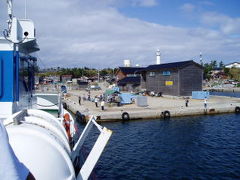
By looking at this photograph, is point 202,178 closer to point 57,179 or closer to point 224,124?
point 57,179

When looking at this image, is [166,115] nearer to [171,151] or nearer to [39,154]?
[171,151]

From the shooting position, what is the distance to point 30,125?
17.3 feet

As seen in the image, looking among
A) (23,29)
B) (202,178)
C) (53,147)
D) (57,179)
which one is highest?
(23,29)

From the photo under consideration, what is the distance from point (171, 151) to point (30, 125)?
637 inches

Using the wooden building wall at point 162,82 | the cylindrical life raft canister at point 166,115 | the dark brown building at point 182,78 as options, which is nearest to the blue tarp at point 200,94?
the dark brown building at point 182,78

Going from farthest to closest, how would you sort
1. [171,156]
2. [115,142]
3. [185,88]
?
[185,88]
[115,142]
[171,156]

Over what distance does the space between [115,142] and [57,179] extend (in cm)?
1824

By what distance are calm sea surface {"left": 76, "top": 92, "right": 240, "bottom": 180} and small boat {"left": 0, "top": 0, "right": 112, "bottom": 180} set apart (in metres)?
5.56

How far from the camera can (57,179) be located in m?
4.39

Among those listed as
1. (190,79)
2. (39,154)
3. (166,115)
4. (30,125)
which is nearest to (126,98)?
(166,115)

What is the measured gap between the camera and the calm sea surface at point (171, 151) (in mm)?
15539

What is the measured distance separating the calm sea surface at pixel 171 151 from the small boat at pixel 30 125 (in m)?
5.56

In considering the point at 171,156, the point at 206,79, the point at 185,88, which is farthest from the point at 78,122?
the point at 206,79

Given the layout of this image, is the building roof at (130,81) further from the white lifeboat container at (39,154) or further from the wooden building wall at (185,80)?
the white lifeboat container at (39,154)
